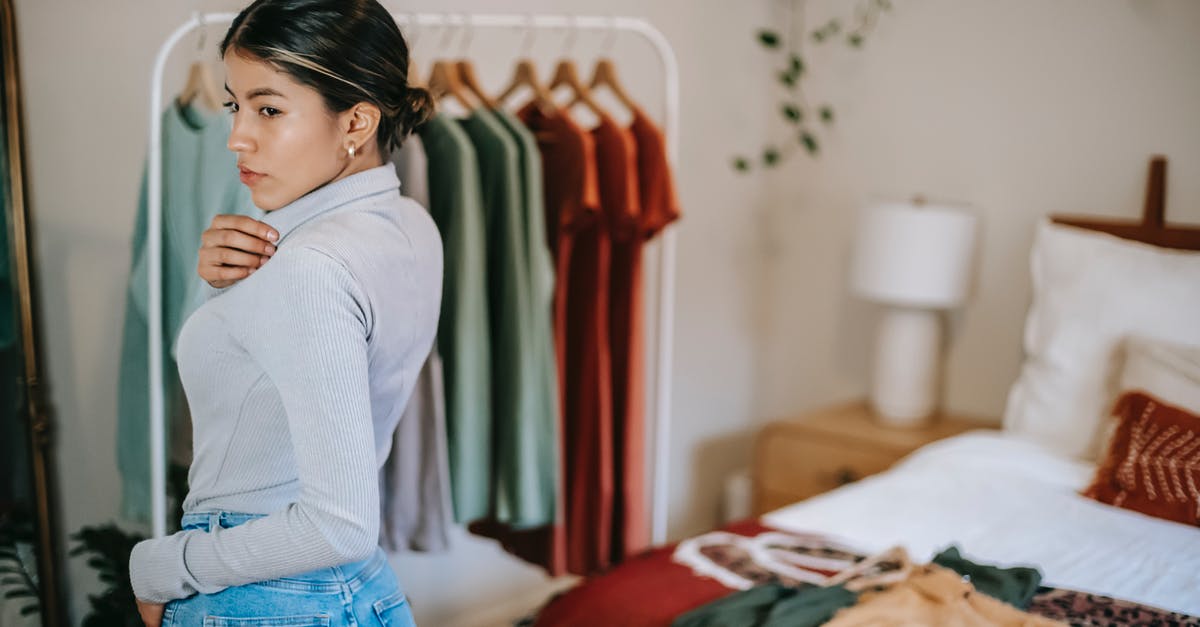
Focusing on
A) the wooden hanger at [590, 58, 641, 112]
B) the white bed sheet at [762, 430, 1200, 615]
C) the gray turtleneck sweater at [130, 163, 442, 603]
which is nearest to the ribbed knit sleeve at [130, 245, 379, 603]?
the gray turtleneck sweater at [130, 163, 442, 603]

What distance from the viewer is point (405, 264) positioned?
98 centimetres

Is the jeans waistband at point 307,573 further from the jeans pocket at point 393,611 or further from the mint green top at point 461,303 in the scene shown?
the mint green top at point 461,303

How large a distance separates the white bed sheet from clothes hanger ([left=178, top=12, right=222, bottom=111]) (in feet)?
3.85

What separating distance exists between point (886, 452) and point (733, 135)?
3.54ft

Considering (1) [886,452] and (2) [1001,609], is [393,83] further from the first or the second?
(1) [886,452]

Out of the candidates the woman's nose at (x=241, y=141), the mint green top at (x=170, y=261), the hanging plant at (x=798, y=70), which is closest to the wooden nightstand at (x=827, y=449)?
the hanging plant at (x=798, y=70)

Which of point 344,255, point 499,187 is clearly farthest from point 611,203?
point 344,255

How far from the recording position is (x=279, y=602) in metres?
0.92

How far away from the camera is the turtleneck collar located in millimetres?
966

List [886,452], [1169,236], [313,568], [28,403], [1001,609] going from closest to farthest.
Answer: [313,568] < [1001,609] < [28,403] < [1169,236] < [886,452]

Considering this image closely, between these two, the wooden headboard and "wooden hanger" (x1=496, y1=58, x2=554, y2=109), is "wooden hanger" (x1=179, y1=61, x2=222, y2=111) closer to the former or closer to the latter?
"wooden hanger" (x1=496, y1=58, x2=554, y2=109)

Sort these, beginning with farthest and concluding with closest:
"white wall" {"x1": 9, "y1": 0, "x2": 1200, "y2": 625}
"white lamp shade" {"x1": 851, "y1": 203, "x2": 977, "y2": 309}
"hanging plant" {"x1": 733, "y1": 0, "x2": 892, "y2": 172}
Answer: "hanging plant" {"x1": 733, "y1": 0, "x2": 892, "y2": 172}
"white lamp shade" {"x1": 851, "y1": 203, "x2": 977, "y2": 309}
"white wall" {"x1": 9, "y1": 0, "x2": 1200, "y2": 625}

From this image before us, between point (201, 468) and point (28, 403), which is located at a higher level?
point (201, 468)

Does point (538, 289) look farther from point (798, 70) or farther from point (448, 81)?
point (798, 70)
